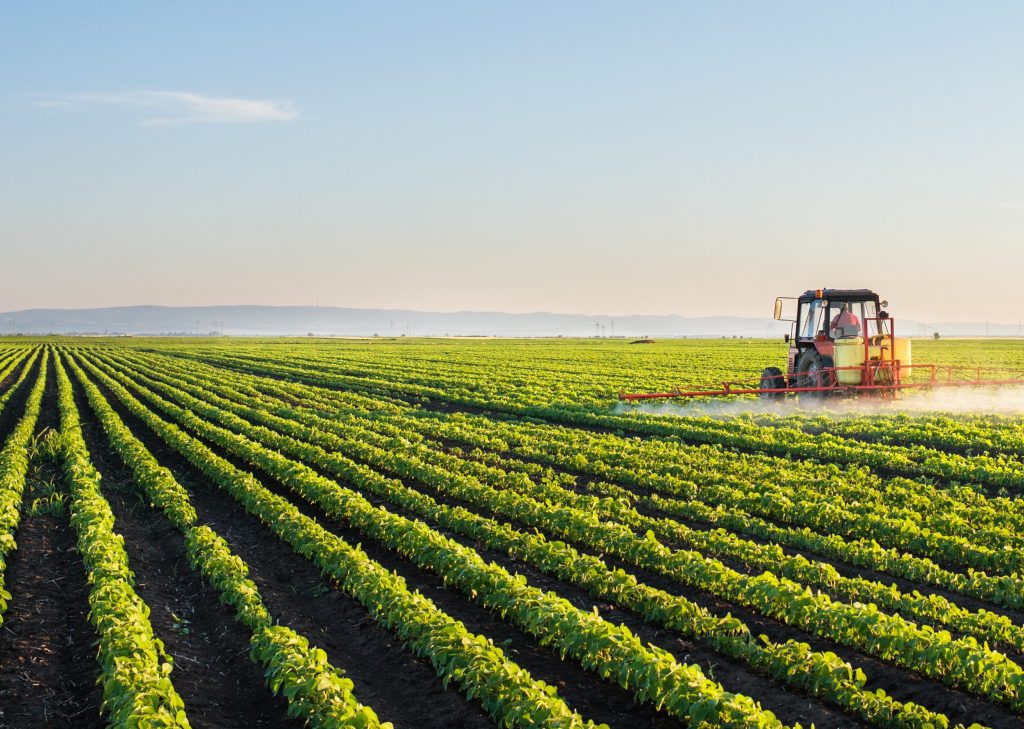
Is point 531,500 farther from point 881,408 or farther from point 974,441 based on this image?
point 881,408

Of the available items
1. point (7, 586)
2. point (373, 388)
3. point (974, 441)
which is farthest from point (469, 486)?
point (373, 388)

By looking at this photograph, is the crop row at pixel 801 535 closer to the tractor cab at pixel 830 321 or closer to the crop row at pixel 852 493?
the crop row at pixel 852 493

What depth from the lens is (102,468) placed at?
15609 millimetres

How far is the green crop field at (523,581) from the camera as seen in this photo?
6.14m

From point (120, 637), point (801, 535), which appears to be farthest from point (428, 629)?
point (801, 535)

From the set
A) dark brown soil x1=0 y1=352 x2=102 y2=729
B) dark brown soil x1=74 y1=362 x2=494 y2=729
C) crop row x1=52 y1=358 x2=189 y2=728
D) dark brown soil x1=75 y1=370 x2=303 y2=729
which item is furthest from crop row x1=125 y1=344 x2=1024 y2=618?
dark brown soil x1=0 y1=352 x2=102 y2=729

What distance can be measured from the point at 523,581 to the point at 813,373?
53.0ft

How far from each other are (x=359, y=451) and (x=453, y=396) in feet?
41.8

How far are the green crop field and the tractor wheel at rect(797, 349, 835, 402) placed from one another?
11.5 feet

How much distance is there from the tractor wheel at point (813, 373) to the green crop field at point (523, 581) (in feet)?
11.5

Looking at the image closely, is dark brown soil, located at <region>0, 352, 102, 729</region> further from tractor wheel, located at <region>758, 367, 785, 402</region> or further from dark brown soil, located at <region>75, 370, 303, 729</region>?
tractor wheel, located at <region>758, 367, 785, 402</region>

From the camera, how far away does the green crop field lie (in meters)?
6.14

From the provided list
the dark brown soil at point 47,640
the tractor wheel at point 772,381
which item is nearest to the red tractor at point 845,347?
the tractor wheel at point 772,381

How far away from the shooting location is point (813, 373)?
72.3ft
